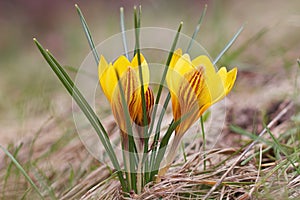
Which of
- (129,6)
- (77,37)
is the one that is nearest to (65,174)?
(77,37)

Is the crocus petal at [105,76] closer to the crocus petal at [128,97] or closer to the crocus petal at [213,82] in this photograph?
the crocus petal at [128,97]

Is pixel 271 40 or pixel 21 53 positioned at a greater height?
pixel 21 53

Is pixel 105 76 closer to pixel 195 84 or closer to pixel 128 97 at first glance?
pixel 128 97

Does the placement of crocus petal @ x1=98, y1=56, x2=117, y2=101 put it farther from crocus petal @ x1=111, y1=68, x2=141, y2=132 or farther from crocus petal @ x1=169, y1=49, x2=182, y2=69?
crocus petal @ x1=169, y1=49, x2=182, y2=69

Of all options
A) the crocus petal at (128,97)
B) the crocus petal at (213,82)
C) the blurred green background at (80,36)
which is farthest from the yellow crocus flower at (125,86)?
the blurred green background at (80,36)

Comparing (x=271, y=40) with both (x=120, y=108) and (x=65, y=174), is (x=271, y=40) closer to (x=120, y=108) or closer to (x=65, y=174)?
(x=65, y=174)
